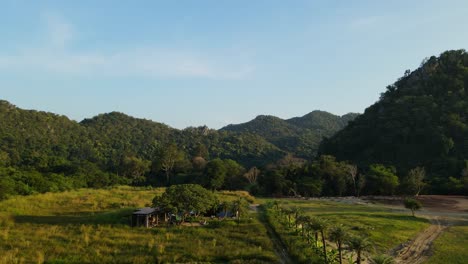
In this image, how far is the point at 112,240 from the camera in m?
27.4

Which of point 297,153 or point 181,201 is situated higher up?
point 297,153

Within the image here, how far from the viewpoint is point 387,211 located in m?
48.5

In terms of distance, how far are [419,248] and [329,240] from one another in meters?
7.84

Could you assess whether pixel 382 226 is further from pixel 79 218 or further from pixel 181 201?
pixel 79 218

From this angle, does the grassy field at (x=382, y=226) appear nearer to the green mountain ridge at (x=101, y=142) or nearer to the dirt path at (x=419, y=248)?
the dirt path at (x=419, y=248)

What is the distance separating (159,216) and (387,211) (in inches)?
1172

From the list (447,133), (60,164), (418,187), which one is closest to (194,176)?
(60,164)

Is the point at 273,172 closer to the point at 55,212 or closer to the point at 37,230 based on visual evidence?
the point at 55,212

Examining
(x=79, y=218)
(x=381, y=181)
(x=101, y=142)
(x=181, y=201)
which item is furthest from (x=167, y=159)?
(x=181, y=201)

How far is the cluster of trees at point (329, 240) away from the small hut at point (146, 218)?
12140 mm

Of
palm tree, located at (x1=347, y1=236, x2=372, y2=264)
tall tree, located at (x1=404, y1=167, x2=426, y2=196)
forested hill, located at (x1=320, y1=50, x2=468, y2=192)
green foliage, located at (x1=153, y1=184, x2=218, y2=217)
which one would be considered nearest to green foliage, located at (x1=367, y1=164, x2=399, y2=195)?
tall tree, located at (x1=404, y1=167, x2=426, y2=196)

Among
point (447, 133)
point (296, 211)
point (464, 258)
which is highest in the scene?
point (447, 133)

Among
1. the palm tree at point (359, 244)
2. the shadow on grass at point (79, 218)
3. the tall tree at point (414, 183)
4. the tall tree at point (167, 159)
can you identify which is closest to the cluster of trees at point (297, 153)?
the tall tree at point (414, 183)

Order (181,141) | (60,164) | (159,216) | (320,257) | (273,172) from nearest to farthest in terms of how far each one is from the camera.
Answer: (320,257), (159,216), (273,172), (60,164), (181,141)
